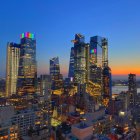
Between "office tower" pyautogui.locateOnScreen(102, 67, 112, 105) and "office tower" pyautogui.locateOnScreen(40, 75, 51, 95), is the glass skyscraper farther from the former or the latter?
"office tower" pyautogui.locateOnScreen(40, 75, 51, 95)

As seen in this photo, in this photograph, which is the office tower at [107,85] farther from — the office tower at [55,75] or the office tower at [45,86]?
the office tower at [45,86]

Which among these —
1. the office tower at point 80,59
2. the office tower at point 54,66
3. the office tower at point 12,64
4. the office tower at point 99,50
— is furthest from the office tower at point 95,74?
the office tower at point 12,64

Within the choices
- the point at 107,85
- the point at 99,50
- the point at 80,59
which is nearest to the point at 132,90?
the point at 107,85

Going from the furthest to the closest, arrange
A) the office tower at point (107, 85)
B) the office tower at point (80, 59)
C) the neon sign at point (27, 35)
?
the office tower at point (80, 59) → the neon sign at point (27, 35) → the office tower at point (107, 85)

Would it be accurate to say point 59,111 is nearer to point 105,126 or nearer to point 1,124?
point 105,126

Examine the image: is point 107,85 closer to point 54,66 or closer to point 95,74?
point 95,74

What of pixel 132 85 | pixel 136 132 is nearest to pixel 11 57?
pixel 132 85
